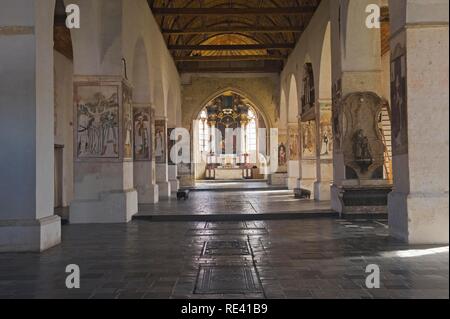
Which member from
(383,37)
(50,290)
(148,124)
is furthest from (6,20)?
(383,37)

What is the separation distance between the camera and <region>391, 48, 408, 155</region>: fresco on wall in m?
7.64

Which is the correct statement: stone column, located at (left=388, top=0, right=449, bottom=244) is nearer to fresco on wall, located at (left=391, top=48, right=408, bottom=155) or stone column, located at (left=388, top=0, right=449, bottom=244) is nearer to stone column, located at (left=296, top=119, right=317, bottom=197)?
fresco on wall, located at (left=391, top=48, right=408, bottom=155)

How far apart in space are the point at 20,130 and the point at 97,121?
3776 millimetres

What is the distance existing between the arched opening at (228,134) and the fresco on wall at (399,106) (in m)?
29.6

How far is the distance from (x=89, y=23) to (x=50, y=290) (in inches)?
282

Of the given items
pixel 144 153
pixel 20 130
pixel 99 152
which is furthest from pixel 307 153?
pixel 20 130

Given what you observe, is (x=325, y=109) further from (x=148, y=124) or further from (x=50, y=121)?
(x=50, y=121)

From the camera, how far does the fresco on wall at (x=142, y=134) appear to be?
15.4 metres

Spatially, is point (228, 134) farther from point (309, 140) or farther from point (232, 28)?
point (232, 28)

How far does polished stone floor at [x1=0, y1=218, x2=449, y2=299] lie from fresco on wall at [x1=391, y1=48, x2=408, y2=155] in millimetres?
1504

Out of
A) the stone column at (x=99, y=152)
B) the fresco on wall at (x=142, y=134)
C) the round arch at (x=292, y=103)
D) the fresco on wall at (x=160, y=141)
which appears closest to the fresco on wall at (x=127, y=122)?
the stone column at (x=99, y=152)

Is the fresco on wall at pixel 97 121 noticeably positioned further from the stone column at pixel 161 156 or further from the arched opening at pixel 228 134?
the arched opening at pixel 228 134
